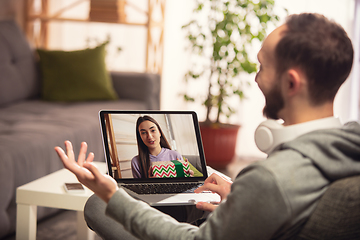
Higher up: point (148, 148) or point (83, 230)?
point (148, 148)

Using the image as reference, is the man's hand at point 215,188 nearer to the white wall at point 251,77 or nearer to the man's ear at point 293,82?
the man's ear at point 293,82

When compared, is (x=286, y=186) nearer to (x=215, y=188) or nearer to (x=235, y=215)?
(x=235, y=215)

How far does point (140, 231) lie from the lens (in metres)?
0.71

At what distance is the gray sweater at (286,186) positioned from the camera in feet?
1.96

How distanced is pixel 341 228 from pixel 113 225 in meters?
0.53

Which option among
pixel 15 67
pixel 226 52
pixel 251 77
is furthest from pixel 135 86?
pixel 251 77

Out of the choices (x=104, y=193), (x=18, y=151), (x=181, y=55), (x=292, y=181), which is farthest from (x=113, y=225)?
(x=181, y=55)

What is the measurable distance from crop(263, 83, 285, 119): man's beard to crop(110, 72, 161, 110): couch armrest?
2342 millimetres

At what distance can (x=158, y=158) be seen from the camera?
1.12 metres

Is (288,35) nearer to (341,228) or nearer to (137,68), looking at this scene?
(341,228)

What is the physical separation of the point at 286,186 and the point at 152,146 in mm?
584

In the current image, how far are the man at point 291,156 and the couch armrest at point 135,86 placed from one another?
234 centimetres

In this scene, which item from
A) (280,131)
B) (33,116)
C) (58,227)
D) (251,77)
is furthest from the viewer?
(251,77)

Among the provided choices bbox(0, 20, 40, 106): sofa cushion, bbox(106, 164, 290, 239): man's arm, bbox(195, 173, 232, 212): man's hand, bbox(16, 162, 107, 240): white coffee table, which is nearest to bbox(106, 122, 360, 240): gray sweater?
bbox(106, 164, 290, 239): man's arm
